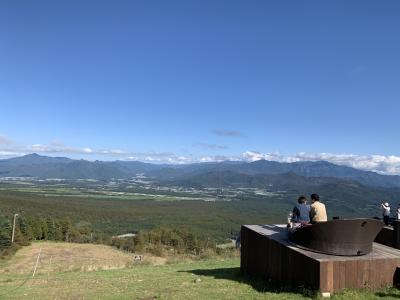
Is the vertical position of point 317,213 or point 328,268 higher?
point 317,213

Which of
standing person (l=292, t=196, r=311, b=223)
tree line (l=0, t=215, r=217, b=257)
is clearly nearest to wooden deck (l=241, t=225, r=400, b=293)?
standing person (l=292, t=196, r=311, b=223)

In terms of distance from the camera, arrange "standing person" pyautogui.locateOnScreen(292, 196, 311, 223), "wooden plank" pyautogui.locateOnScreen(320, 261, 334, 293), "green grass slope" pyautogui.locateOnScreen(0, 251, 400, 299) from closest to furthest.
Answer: "wooden plank" pyautogui.locateOnScreen(320, 261, 334, 293) → "green grass slope" pyautogui.locateOnScreen(0, 251, 400, 299) → "standing person" pyautogui.locateOnScreen(292, 196, 311, 223)

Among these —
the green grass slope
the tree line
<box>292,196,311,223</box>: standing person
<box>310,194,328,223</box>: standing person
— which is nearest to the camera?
the green grass slope

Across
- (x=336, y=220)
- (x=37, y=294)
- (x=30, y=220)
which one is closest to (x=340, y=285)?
(x=336, y=220)

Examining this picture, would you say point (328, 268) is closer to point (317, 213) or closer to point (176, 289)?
point (317, 213)

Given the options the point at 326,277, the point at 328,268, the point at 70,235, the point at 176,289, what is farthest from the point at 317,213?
the point at 70,235

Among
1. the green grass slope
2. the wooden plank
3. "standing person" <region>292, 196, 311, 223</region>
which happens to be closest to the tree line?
the green grass slope

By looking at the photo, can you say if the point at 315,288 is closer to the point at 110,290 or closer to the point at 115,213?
the point at 110,290

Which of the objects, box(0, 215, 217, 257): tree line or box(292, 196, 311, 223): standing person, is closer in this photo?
box(292, 196, 311, 223): standing person

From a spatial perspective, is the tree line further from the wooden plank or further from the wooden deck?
the wooden plank

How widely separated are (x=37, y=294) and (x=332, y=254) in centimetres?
849

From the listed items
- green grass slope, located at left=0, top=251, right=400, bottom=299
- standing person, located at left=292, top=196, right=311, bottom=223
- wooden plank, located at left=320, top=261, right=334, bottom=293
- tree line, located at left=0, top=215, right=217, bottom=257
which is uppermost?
standing person, located at left=292, top=196, right=311, bottom=223

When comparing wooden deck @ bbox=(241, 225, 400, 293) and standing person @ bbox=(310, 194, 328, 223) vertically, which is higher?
standing person @ bbox=(310, 194, 328, 223)

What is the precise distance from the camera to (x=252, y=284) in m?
Answer: 13.1
